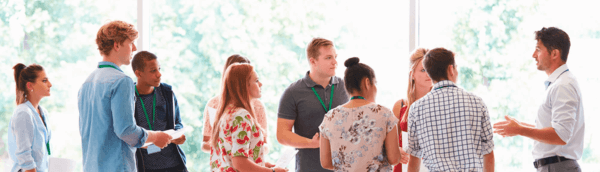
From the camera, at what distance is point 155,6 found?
4.11m

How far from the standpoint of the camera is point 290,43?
3.91m

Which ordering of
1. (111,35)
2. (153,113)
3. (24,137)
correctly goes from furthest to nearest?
(24,137), (153,113), (111,35)

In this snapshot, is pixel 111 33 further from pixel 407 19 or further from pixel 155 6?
pixel 407 19

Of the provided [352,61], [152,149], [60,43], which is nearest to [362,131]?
[352,61]

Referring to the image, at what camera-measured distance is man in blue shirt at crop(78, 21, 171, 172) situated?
2119 mm

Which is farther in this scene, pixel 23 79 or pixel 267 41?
pixel 267 41

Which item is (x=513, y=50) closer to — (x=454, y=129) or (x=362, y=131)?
(x=454, y=129)

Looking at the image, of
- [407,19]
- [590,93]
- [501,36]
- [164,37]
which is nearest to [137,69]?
[164,37]

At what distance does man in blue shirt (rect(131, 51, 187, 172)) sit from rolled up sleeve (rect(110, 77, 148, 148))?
16.2 inches

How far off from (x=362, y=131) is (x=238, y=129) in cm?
57

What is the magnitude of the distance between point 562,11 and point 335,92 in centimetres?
226

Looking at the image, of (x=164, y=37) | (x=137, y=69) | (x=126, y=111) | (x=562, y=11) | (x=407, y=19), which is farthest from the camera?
(x=164, y=37)

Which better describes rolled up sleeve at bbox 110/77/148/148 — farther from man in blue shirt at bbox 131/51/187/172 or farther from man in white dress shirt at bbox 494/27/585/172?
man in white dress shirt at bbox 494/27/585/172

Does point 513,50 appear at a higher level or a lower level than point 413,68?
higher
